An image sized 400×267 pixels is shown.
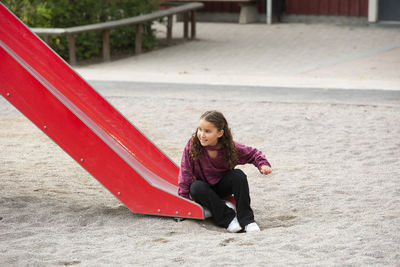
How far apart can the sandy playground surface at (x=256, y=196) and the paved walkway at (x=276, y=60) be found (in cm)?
161

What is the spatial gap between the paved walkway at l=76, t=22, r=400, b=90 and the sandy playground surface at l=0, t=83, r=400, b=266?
1.61m

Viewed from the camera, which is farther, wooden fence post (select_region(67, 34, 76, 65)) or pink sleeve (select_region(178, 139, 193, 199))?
wooden fence post (select_region(67, 34, 76, 65))

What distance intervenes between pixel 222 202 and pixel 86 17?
10.3 m

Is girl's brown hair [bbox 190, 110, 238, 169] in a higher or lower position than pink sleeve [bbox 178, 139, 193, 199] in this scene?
higher

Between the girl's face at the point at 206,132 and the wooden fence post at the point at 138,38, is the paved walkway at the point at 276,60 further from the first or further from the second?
the girl's face at the point at 206,132

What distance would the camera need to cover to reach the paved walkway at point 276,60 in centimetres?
1118

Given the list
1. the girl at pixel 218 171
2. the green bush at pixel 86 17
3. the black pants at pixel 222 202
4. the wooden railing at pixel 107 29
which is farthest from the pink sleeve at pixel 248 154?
the green bush at pixel 86 17

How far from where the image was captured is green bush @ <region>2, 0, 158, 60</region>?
13.5 metres

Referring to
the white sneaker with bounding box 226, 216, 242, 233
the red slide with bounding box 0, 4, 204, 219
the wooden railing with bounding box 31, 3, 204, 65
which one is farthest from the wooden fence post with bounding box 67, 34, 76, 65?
the white sneaker with bounding box 226, 216, 242, 233

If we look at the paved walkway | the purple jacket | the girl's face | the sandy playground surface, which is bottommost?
the paved walkway

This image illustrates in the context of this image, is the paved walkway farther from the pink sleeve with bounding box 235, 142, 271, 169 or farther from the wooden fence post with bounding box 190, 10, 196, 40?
the pink sleeve with bounding box 235, 142, 271, 169

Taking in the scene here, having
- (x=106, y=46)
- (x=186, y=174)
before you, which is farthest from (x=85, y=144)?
(x=106, y=46)

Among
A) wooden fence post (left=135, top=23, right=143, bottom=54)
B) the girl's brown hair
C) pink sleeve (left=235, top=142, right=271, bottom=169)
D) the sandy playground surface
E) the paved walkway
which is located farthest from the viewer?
wooden fence post (left=135, top=23, right=143, bottom=54)

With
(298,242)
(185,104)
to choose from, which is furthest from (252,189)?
(185,104)
